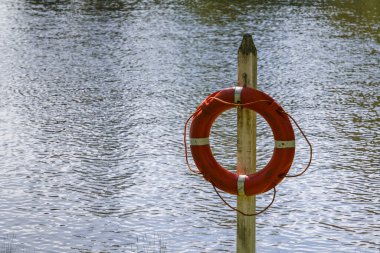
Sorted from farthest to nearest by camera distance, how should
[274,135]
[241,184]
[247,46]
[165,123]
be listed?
1. [165,123]
2. [274,135]
3. [241,184]
4. [247,46]

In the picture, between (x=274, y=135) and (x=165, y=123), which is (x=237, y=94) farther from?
(x=165, y=123)

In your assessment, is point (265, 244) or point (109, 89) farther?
point (109, 89)

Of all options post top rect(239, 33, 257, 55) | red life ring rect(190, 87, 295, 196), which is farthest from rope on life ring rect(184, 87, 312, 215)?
post top rect(239, 33, 257, 55)

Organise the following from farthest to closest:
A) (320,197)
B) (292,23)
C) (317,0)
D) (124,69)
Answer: (317,0) < (292,23) < (124,69) < (320,197)

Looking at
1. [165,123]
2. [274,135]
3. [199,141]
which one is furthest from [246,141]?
[165,123]

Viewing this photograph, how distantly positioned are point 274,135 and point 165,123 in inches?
199

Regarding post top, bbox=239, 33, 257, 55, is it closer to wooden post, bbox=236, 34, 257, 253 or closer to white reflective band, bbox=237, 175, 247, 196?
wooden post, bbox=236, 34, 257, 253

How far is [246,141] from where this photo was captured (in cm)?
523

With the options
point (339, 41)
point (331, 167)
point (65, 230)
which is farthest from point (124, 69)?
point (65, 230)

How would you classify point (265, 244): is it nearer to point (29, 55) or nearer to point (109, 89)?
point (109, 89)

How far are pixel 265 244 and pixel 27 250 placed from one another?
67.2 inches

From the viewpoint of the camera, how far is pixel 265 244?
677cm

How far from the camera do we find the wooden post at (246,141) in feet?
17.0

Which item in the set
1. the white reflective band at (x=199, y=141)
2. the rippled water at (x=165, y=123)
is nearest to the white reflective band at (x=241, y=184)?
the white reflective band at (x=199, y=141)
